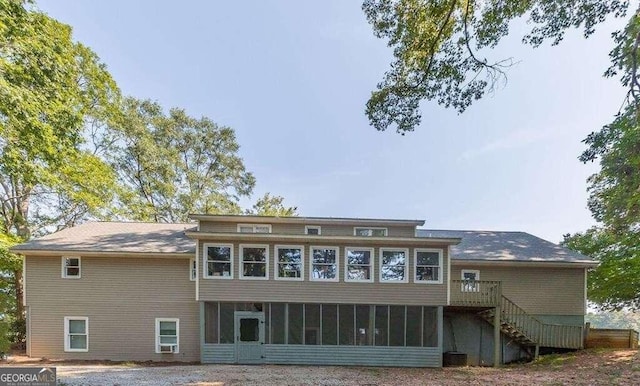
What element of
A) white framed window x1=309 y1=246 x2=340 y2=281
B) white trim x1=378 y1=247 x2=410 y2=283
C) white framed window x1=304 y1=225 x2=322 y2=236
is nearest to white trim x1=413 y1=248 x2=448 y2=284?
white trim x1=378 y1=247 x2=410 y2=283

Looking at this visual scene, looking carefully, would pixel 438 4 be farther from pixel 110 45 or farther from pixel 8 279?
pixel 8 279

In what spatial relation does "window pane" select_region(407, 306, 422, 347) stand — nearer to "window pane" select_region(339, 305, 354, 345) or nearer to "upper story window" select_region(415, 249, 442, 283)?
"upper story window" select_region(415, 249, 442, 283)

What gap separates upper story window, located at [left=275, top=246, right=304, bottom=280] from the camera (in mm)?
13367

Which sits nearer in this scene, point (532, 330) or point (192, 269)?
point (192, 269)

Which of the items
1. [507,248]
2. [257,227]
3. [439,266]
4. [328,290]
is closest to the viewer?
[328,290]

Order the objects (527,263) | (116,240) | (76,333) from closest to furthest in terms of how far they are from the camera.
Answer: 1. (76,333)
2. (116,240)
3. (527,263)

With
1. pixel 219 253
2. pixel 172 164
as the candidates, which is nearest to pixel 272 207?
pixel 172 164

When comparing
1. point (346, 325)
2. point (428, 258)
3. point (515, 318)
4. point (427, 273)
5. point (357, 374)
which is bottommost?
point (357, 374)

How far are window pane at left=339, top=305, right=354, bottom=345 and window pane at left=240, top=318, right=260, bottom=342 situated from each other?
341 centimetres

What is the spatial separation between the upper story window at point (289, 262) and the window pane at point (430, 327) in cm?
546

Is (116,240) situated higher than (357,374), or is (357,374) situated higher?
(116,240)

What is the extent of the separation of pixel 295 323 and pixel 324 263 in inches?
107

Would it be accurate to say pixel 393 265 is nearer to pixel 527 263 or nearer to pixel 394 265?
pixel 394 265

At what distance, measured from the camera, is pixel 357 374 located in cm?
1120
